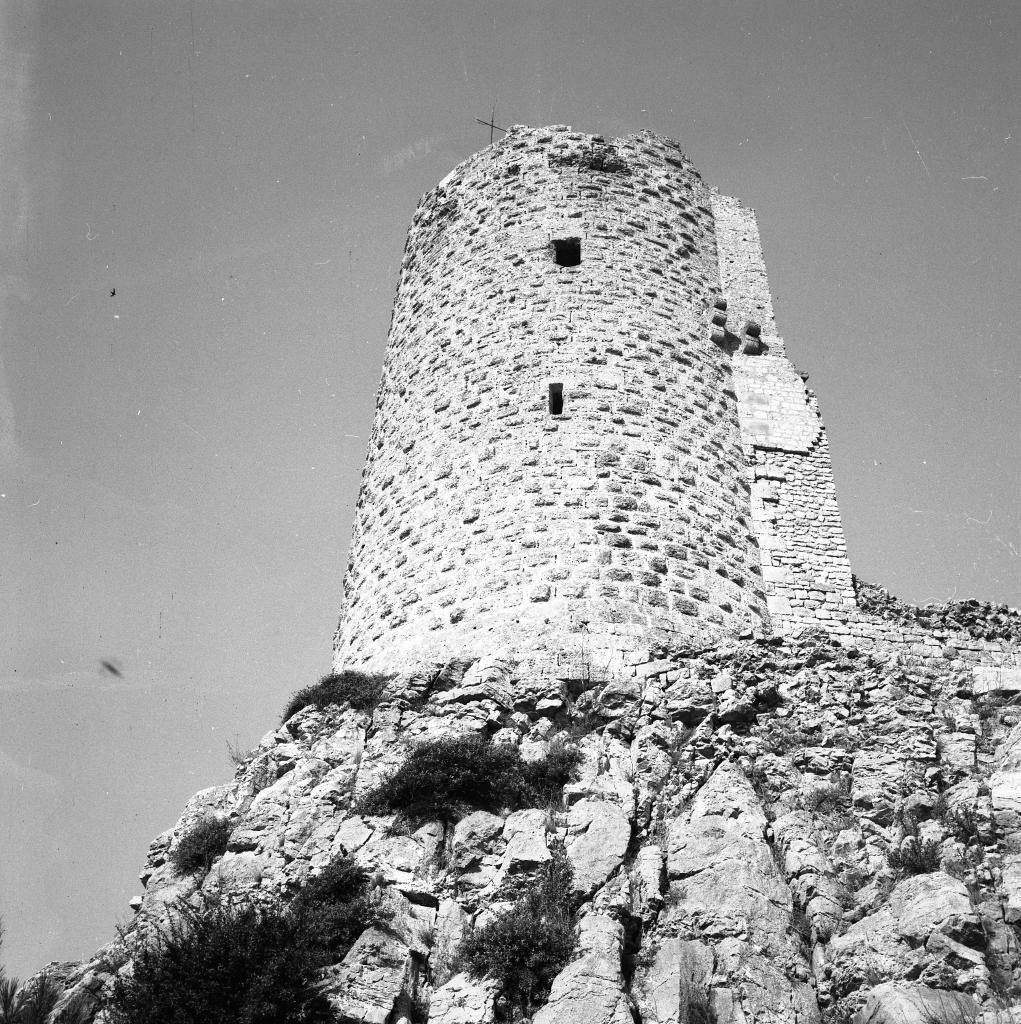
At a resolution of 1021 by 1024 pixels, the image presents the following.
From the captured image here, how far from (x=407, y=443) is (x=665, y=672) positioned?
5.02 m

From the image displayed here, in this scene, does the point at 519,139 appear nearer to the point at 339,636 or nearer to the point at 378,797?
the point at 339,636

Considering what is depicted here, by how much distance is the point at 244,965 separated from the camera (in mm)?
7207

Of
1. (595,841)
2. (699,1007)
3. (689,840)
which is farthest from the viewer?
(595,841)

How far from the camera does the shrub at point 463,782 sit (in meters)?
9.03

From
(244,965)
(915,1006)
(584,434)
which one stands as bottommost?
(915,1006)

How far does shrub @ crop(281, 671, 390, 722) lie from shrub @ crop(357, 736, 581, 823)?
158 cm

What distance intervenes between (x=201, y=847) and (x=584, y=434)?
5989 millimetres

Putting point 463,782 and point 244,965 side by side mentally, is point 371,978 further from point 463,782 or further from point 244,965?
point 463,782

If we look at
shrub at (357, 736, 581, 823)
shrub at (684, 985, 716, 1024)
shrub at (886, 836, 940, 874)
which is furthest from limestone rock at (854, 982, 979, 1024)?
shrub at (357, 736, 581, 823)

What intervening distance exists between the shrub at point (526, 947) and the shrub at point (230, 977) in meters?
1.08

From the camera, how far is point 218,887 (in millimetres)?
8820

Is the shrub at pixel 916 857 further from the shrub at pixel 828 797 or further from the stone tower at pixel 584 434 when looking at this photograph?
the stone tower at pixel 584 434

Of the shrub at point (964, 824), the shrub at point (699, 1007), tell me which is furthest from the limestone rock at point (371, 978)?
the shrub at point (964, 824)

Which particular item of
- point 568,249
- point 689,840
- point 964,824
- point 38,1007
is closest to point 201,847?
point 38,1007
